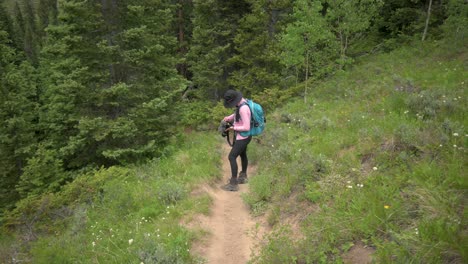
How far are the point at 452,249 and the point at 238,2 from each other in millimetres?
17923

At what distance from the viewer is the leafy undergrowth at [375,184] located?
3.53 meters

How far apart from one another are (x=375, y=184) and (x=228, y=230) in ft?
9.64

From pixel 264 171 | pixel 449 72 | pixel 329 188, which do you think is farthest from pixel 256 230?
pixel 449 72

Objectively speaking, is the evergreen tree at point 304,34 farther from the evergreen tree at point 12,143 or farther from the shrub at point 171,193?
the evergreen tree at point 12,143

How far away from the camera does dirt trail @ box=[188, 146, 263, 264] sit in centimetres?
523

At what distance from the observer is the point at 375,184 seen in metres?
4.88

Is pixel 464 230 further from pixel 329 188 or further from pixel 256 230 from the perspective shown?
pixel 256 230

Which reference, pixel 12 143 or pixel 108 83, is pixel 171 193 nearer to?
pixel 108 83

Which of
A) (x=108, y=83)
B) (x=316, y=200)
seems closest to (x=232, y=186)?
(x=316, y=200)

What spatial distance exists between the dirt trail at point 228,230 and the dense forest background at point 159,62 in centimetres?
473

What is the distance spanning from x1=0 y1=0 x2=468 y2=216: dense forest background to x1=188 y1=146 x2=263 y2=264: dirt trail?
473cm

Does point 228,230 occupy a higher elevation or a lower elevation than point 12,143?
higher

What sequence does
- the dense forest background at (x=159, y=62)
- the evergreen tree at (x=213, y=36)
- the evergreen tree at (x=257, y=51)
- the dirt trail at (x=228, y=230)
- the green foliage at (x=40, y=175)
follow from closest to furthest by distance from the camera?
the dirt trail at (x=228, y=230)
the dense forest background at (x=159, y=62)
the green foliage at (x=40, y=175)
the evergreen tree at (x=257, y=51)
the evergreen tree at (x=213, y=36)

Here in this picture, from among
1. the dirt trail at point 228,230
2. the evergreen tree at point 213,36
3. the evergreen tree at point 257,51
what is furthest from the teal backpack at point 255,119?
the evergreen tree at point 213,36
